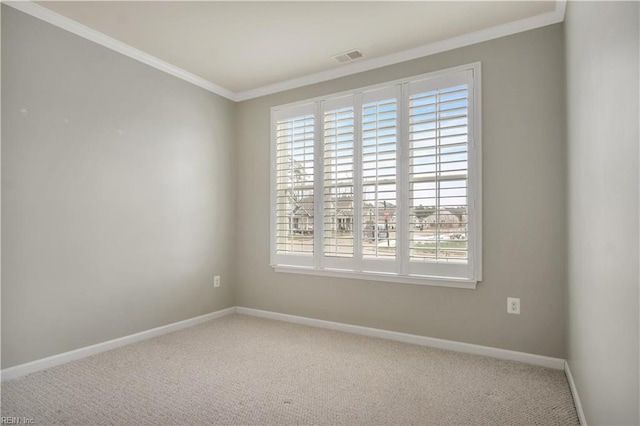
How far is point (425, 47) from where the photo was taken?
314cm

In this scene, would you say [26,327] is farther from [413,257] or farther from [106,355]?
[413,257]

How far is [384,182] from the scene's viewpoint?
333 cm

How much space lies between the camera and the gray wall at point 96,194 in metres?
2.51

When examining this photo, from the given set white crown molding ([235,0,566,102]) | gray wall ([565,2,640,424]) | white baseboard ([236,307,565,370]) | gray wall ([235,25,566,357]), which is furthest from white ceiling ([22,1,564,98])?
white baseboard ([236,307,565,370])

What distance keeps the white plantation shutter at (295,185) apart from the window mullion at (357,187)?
48 centimetres

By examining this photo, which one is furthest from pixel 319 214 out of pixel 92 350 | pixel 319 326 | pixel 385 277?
pixel 92 350

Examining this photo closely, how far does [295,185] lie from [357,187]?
724 mm

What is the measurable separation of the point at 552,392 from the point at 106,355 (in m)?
3.12

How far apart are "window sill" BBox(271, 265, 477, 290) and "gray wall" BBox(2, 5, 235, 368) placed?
0.93 meters

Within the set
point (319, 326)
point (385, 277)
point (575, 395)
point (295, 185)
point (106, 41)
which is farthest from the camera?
point (295, 185)

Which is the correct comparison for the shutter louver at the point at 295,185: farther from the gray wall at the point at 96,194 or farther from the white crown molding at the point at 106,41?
the white crown molding at the point at 106,41

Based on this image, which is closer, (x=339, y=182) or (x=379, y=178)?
(x=379, y=178)

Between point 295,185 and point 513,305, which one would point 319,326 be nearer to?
point 295,185

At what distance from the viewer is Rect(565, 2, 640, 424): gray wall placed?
1081 mm
